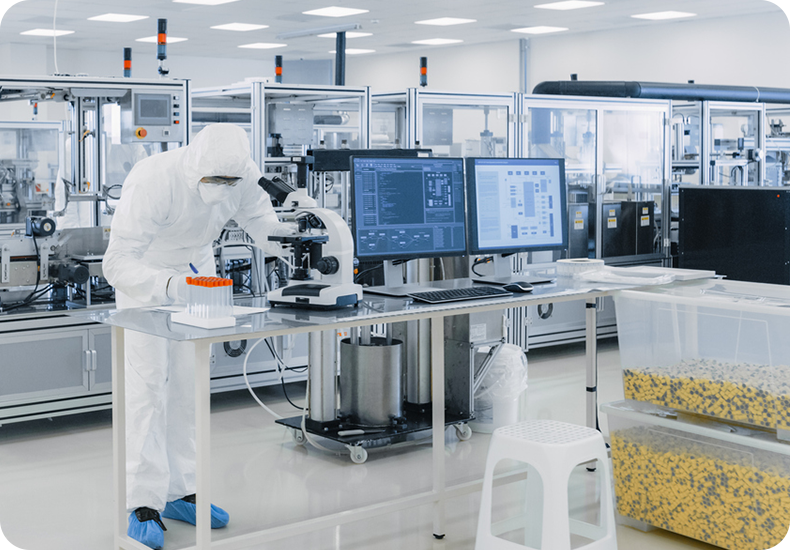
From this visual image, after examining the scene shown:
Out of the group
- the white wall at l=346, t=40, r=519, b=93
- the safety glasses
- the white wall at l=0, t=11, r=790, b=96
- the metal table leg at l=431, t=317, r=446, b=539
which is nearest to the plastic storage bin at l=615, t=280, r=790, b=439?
the metal table leg at l=431, t=317, r=446, b=539

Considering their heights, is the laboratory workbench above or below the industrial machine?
below

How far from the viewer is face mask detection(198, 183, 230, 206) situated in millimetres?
2717

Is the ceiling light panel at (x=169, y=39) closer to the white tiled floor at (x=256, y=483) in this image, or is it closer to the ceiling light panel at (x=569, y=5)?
the ceiling light panel at (x=569, y=5)

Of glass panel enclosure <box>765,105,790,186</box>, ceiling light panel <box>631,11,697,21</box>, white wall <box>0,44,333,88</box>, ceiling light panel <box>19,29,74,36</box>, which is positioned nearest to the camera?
glass panel enclosure <box>765,105,790,186</box>

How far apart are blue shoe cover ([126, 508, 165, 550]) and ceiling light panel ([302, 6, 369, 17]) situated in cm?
814

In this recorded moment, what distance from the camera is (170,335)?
2.15m

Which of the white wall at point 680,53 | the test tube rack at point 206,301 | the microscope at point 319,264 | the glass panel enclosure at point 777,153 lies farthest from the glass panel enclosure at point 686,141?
the test tube rack at point 206,301

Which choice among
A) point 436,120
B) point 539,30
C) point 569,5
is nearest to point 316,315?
point 436,120

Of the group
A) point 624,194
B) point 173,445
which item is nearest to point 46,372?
point 173,445

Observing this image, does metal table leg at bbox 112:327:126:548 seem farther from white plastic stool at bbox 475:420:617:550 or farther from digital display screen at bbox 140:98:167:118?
digital display screen at bbox 140:98:167:118

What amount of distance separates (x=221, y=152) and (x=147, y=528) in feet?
3.84

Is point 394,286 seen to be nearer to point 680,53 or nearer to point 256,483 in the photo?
point 256,483

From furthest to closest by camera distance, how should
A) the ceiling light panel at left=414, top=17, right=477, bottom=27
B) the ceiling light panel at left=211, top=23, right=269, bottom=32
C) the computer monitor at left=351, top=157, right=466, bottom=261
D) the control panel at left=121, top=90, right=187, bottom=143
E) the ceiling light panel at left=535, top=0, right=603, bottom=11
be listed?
the ceiling light panel at left=211, top=23, right=269, bottom=32 → the ceiling light panel at left=414, top=17, right=477, bottom=27 → the ceiling light panel at left=535, top=0, right=603, bottom=11 → the control panel at left=121, top=90, right=187, bottom=143 → the computer monitor at left=351, top=157, right=466, bottom=261

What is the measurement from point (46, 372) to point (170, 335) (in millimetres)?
2052
